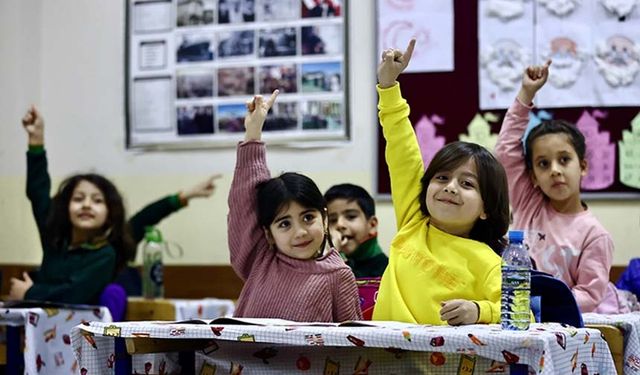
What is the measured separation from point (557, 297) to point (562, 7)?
2.13 meters

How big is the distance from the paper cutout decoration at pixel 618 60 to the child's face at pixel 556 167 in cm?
103

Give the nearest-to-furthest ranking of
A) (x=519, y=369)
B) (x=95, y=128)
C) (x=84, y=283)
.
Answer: (x=519, y=369), (x=84, y=283), (x=95, y=128)

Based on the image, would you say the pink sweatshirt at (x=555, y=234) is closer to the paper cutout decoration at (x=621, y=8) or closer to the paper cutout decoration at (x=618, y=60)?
the paper cutout decoration at (x=618, y=60)

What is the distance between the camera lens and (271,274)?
2.34m

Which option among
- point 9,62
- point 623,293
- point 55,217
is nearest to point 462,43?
point 623,293

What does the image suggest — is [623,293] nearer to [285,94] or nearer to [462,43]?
[462,43]

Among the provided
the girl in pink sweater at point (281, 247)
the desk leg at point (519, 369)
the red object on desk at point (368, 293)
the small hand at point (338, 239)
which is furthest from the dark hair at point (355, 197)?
the desk leg at point (519, 369)

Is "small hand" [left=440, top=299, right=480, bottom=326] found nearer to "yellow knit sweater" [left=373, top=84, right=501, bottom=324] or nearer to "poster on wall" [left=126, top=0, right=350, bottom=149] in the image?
"yellow knit sweater" [left=373, top=84, right=501, bottom=324]

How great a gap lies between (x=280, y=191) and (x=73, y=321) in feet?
4.24

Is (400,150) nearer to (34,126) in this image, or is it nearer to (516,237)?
(516,237)

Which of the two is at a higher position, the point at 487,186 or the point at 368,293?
the point at 487,186

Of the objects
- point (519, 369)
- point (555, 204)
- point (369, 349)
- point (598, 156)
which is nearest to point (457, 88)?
point (598, 156)

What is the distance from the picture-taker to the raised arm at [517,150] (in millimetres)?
2943

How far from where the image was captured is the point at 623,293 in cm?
308
